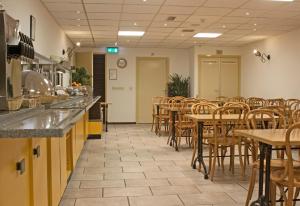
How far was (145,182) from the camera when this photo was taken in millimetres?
4383

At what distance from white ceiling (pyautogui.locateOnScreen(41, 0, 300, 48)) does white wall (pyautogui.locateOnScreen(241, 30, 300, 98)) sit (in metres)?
0.32

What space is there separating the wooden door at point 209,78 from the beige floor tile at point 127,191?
26.0ft

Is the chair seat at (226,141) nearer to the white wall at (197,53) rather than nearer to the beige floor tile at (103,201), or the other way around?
the beige floor tile at (103,201)

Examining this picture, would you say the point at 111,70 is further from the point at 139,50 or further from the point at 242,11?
the point at 242,11

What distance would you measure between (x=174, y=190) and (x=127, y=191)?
53cm

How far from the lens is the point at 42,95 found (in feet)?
12.2

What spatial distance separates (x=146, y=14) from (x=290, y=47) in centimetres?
399

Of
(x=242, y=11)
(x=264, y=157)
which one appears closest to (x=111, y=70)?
(x=242, y=11)

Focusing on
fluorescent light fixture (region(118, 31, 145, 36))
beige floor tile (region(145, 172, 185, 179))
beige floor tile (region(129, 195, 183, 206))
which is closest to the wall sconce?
fluorescent light fixture (region(118, 31, 145, 36))

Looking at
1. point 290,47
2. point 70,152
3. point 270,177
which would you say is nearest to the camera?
point 270,177

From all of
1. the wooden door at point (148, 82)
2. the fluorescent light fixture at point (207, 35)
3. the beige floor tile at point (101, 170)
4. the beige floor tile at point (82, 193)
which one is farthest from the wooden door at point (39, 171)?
the wooden door at point (148, 82)

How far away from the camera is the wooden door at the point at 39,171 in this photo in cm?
230

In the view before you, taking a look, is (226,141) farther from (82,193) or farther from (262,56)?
(262,56)

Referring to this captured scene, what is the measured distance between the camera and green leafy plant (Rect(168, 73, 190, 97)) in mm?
11812
